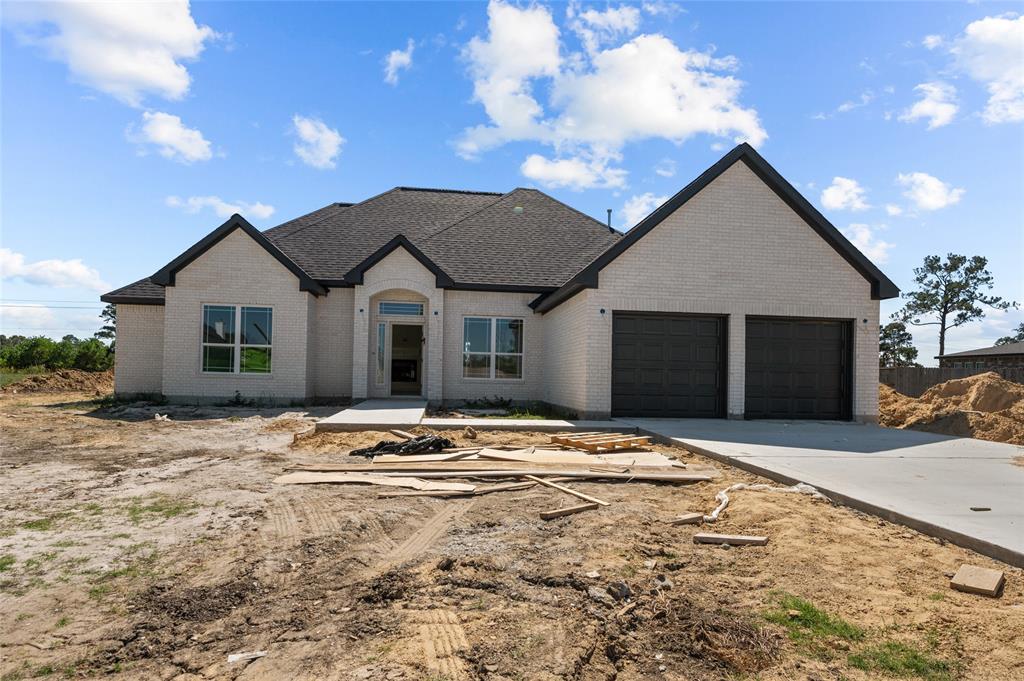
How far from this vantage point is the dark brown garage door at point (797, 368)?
1442cm

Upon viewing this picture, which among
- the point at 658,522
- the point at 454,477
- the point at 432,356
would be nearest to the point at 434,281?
the point at 432,356

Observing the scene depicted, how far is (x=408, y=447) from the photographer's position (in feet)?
30.2

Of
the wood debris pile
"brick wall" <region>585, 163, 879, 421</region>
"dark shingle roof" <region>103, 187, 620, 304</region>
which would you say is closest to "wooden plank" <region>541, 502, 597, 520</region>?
the wood debris pile

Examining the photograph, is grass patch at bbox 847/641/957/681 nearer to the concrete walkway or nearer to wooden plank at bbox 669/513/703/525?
wooden plank at bbox 669/513/703/525

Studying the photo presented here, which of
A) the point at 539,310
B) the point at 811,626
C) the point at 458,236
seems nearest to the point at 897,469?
the point at 811,626

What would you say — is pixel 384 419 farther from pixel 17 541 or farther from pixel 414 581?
pixel 414 581

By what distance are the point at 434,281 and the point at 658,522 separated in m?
12.6

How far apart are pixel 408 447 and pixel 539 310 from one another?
8.92 m

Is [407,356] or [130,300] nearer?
[130,300]

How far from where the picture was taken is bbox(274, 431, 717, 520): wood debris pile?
688cm

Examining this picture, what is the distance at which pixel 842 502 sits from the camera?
5992mm

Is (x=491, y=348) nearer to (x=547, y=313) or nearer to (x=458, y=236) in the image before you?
(x=547, y=313)

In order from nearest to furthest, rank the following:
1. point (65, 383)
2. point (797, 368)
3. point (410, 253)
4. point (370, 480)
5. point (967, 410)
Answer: point (370, 480), point (797, 368), point (967, 410), point (410, 253), point (65, 383)

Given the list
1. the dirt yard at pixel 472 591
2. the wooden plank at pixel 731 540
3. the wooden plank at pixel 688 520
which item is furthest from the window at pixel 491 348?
the wooden plank at pixel 731 540
